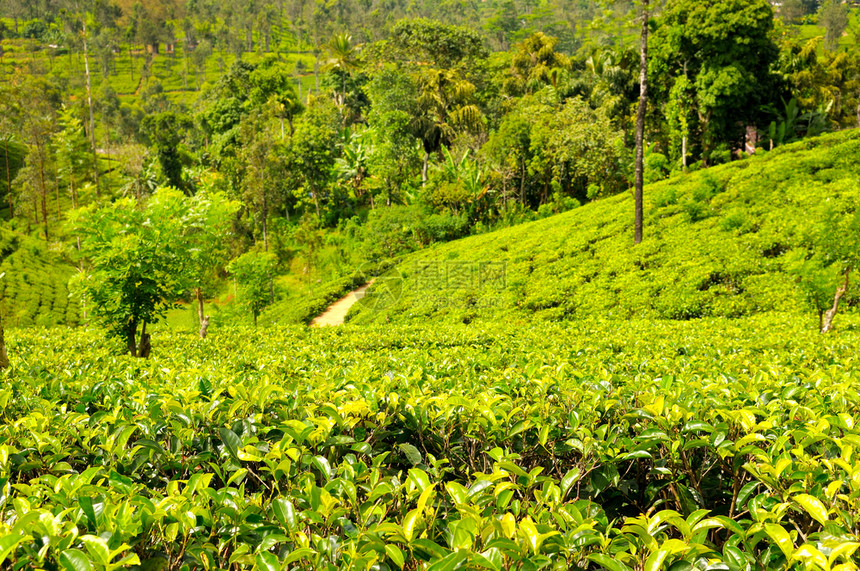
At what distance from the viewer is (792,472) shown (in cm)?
184

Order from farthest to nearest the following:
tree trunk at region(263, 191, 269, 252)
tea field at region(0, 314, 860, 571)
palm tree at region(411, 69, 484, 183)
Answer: tree trunk at region(263, 191, 269, 252)
palm tree at region(411, 69, 484, 183)
tea field at region(0, 314, 860, 571)

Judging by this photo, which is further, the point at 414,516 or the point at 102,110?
the point at 102,110

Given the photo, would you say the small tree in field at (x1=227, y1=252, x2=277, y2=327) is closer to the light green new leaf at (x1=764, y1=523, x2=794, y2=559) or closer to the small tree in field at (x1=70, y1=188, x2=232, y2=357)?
the small tree in field at (x1=70, y1=188, x2=232, y2=357)

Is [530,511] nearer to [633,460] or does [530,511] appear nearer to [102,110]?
[633,460]

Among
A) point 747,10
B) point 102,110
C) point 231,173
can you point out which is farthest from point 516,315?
point 102,110

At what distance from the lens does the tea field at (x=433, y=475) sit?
1.45 metres

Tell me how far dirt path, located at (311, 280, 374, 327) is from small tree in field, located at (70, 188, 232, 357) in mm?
8576

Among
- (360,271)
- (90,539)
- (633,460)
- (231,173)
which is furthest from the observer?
(231,173)

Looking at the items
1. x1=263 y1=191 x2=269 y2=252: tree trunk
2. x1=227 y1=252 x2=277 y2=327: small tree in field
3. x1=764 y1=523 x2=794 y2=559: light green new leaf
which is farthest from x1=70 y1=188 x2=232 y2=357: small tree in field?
x1=263 y1=191 x2=269 y2=252: tree trunk

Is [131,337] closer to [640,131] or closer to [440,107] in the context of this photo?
[640,131]

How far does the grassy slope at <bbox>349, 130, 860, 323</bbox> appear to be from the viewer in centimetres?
1192

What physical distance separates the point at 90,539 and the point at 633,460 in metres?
1.87

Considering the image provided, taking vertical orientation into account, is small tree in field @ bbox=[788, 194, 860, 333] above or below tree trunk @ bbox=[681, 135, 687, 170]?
below

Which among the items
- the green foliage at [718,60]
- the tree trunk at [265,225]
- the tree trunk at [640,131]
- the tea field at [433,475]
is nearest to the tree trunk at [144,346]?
the tea field at [433,475]
